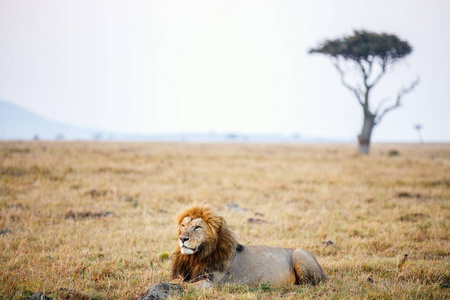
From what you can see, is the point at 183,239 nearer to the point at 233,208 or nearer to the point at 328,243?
the point at 328,243

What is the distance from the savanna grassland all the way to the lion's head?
0.36 metres

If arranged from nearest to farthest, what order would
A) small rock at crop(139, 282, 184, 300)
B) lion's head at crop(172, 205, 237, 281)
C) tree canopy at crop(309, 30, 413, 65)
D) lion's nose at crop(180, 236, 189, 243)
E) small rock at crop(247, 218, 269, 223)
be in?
small rock at crop(139, 282, 184, 300)
lion's nose at crop(180, 236, 189, 243)
lion's head at crop(172, 205, 237, 281)
small rock at crop(247, 218, 269, 223)
tree canopy at crop(309, 30, 413, 65)

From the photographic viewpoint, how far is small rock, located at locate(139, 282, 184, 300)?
4.62 m

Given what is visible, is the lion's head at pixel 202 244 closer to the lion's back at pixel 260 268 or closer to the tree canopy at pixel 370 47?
the lion's back at pixel 260 268

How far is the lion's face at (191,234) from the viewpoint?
492 cm

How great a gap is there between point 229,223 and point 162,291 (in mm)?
5206

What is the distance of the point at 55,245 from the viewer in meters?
7.65

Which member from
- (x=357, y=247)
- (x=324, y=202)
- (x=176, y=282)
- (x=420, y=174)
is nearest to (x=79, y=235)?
(x=176, y=282)

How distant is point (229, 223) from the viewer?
32.2 feet

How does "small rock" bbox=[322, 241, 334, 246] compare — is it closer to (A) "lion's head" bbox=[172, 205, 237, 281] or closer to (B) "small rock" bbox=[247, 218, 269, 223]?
(B) "small rock" bbox=[247, 218, 269, 223]

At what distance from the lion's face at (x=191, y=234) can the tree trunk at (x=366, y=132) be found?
30.4 meters

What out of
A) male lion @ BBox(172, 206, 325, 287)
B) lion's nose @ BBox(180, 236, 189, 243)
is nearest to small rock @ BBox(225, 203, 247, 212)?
male lion @ BBox(172, 206, 325, 287)

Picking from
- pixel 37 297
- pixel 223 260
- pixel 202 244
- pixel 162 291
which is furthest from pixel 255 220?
pixel 37 297

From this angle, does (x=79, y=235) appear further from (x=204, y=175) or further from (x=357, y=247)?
(x=204, y=175)
